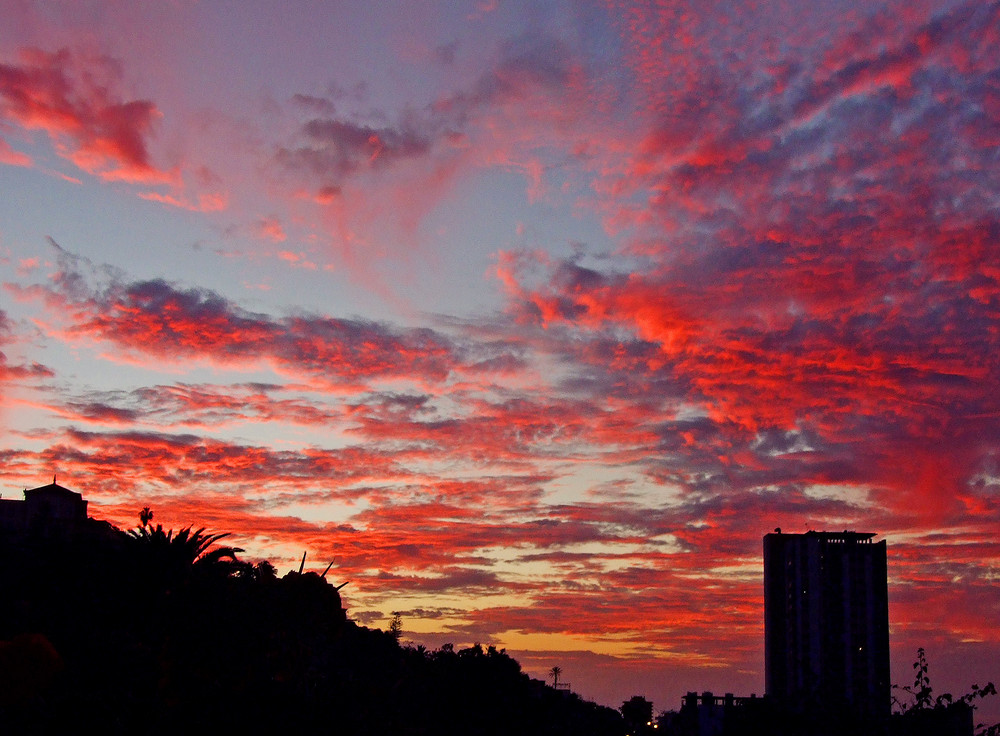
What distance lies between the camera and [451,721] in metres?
62.9

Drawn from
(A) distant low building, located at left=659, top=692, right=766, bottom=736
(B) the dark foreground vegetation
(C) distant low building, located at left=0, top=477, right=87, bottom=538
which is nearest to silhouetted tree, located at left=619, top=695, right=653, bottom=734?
(A) distant low building, located at left=659, top=692, right=766, bottom=736

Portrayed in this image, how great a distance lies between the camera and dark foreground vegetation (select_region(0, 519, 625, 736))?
16062 millimetres

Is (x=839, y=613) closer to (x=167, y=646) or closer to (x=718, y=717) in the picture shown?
(x=718, y=717)

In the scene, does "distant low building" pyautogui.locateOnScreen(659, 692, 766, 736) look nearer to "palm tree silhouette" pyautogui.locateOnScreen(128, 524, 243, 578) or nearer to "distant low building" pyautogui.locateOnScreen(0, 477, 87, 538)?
"palm tree silhouette" pyautogui.locateOnScreen(128, 524, 243, 578)

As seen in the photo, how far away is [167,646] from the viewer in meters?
22.4

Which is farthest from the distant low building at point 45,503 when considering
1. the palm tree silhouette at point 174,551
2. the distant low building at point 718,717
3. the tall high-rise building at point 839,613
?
the tall high-rise building at point 839,613

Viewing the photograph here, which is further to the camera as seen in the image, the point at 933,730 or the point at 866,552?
the point at 866,552

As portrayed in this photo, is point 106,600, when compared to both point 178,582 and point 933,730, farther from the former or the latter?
point 933,730

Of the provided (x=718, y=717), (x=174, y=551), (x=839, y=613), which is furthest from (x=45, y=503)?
(x=839, y=613)

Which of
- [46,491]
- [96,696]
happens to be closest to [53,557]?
[96,696]

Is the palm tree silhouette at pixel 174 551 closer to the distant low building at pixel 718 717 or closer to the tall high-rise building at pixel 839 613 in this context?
the distant low building at pixel 718 717

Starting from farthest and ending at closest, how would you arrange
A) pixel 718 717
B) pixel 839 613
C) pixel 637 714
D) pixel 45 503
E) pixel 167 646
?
pixel 839 613 < pixel 637 714 < pixel 45 503 < pixel 718 717 < pixel 167 646

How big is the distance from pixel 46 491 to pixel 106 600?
339ft

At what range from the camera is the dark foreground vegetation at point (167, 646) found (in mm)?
16062
